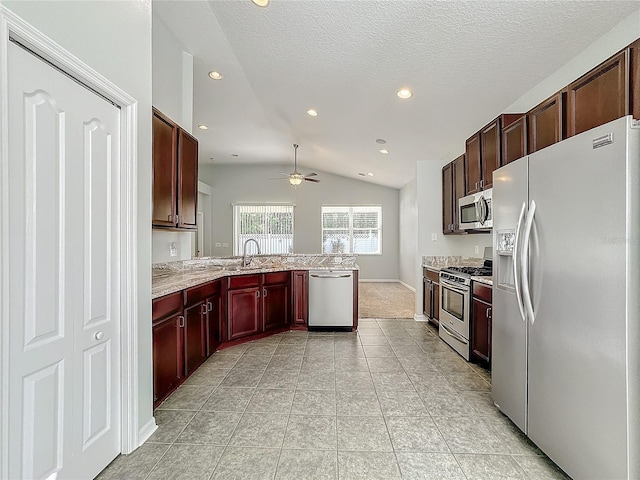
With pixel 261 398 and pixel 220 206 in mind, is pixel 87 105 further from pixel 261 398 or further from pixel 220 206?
pixel 220 206

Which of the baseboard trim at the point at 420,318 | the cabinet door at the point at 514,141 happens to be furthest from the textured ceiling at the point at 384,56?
the baseboard trim at the point at 420,318

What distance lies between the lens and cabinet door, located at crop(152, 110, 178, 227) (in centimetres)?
250

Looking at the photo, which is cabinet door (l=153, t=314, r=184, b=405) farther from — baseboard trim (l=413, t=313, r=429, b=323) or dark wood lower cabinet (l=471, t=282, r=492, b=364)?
baseboard trim (l=413, t=313, r=429, b=323)

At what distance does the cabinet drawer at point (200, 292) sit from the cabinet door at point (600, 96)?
3095 millimetres

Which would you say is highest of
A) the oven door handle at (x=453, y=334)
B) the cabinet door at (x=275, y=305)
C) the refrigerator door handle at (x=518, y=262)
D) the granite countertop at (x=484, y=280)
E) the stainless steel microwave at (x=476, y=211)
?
the stainless steel microwave at (x=476, y=211)

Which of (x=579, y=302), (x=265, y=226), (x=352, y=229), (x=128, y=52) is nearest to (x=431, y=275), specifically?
(x=579, y=302)

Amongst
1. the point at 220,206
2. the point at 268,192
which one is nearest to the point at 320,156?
the point at 268,192

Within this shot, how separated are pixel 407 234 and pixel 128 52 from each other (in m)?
7.51

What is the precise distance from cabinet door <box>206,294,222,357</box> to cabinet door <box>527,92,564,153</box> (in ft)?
10.6

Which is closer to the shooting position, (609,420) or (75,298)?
(609,420)

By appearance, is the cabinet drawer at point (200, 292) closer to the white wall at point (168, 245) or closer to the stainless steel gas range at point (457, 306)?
the white wall at point (168, 245)

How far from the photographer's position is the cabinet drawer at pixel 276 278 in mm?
3989

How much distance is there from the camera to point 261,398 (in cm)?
243

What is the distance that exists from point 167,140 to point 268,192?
264 inches
